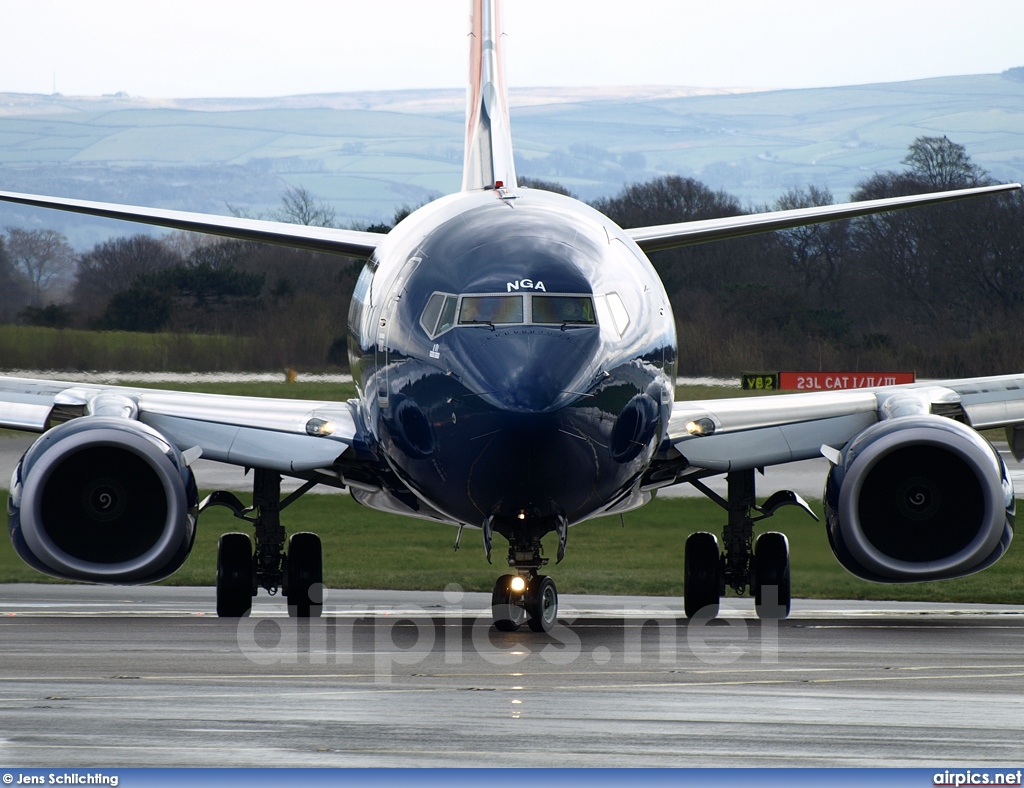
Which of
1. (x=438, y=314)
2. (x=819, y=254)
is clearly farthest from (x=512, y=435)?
(x=819, y=254)

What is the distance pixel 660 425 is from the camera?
39.8 ft

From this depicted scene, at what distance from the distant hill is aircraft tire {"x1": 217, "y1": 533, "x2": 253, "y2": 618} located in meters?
48.3

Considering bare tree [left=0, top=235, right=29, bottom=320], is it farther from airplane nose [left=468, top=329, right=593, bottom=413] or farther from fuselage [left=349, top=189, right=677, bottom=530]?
airplane nose [left=468, top=329, right=593, bottom=413]

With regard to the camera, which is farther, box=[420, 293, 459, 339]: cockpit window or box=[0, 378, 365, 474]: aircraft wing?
box=[0, 378, 365, 474]: aircraft wing

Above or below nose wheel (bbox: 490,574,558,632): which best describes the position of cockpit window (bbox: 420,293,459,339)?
above

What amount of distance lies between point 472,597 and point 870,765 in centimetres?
1178

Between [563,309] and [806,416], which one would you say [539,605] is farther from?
[806,416]

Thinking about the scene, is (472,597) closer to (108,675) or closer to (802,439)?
(802,439)

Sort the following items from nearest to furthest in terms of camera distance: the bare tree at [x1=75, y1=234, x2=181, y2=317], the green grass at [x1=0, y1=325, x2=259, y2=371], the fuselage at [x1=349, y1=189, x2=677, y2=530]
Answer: the fuselage at [x1=349, y1=189, x2=677, y2=530]
the green grass at [x1=0, y1=325, x2=259, y2=371]
the bare tree at [x1=75, y1=234, x2=181, y2=317]

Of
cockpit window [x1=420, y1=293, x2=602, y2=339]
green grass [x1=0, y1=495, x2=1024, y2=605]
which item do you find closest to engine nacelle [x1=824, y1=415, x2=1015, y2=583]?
cockpit window [x1=420, y1=293, x2=602, y2=339]

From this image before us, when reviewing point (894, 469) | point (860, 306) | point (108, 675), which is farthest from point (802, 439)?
point (860, 306)

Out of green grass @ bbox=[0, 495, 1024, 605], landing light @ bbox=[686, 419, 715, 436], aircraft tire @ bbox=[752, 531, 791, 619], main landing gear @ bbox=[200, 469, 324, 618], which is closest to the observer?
landing light @ bbox=[686, 419, 715, 436]

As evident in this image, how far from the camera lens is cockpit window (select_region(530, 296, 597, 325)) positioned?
10945 mm

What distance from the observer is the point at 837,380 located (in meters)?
34.5
